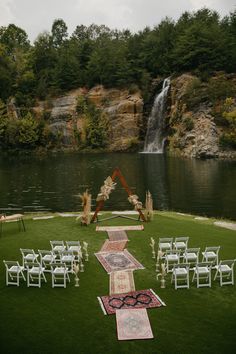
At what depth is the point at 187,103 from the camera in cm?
9500

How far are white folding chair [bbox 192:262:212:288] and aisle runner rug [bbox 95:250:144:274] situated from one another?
313 cm

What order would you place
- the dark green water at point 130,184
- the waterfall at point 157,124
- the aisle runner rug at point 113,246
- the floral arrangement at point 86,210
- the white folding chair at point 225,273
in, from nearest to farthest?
the white folding chair at point 225,273 < the aisle runner rug at point 113,246 < the floral arrangement at point 86,210 < the dark green water at point 130,184 < the waterfall at point 157,124

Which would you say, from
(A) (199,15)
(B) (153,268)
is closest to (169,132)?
(A) (199,15)

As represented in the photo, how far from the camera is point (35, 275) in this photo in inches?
752

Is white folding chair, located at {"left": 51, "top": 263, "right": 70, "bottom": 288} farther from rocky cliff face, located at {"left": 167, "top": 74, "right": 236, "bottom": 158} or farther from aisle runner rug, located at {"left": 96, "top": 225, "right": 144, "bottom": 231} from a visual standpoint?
rocky cliff face, located at {"left": 167, "top": 74, "right": 236, "bottom": 158}

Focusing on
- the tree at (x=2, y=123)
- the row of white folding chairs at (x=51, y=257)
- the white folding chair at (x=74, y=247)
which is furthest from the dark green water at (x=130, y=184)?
the tree at (x=2, y=123)

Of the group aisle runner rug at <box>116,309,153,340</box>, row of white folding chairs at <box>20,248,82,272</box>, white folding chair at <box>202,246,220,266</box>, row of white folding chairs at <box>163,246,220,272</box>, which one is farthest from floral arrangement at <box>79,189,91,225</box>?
aisle runner rug at <box>116,309,153,340</box>

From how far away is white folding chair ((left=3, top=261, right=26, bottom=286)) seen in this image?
58.8 ft

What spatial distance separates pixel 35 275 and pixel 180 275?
22.7 feet

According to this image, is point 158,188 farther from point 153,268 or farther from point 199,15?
point 199,15

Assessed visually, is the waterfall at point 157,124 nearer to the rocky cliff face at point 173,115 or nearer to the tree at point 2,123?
the rocky cliff face at point 173,115

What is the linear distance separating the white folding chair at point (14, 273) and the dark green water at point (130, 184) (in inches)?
913

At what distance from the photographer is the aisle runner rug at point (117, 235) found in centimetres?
2547

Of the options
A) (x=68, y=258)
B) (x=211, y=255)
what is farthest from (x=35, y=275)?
(x=211, y=255)
